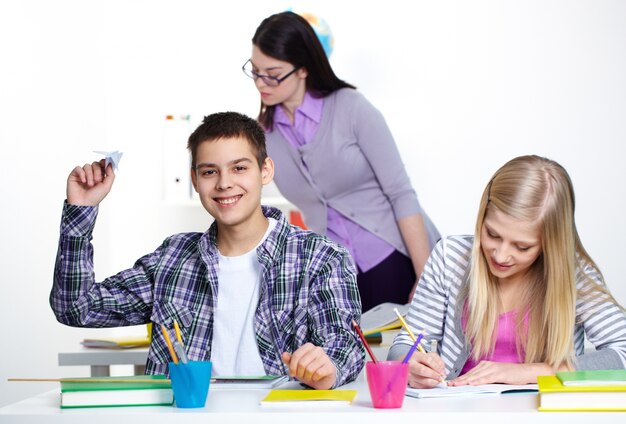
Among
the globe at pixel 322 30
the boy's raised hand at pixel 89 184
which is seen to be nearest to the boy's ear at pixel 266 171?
the boy's raised hand at pixel 89 184

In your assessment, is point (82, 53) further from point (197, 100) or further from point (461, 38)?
point (461, 38)

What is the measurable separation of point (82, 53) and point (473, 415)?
3300 mm

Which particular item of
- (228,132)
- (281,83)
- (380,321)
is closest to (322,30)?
(281,83)

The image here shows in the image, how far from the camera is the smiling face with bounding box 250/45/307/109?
247 centimetres

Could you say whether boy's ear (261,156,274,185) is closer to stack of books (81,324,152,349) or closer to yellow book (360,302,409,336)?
yellow book (360,302,409,336)

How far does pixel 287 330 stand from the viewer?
1.68 meters

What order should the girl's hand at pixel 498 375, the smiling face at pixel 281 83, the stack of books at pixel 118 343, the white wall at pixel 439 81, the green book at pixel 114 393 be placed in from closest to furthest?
1. the green book at pixel 114 393
2. the girl's hand at pixel 498 375
3. the stack of books at pixel 118 343
4. the smiling face at pixel 281 83
5. the white wall at pixel 439 81

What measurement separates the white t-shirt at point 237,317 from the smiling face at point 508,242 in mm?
442

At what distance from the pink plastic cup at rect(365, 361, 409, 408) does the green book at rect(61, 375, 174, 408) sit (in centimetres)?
30

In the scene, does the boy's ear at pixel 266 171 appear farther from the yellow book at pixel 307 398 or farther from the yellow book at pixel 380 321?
the yellow book at pixel 307 398

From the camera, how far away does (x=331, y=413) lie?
45.9 inches

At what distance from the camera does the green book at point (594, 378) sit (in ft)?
3.93

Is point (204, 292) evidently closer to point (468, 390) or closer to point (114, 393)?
point (114, 393)

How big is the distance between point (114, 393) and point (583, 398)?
657 millimetres
